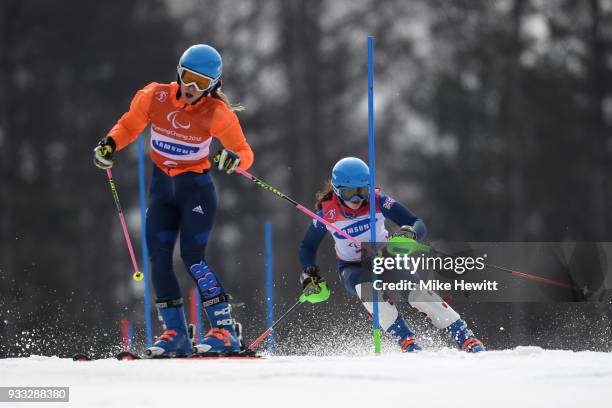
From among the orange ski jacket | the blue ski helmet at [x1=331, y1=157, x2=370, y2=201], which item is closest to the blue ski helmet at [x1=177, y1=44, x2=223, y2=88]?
the orange ski jacket

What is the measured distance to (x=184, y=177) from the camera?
23.3 ft

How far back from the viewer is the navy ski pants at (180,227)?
711 centimetres

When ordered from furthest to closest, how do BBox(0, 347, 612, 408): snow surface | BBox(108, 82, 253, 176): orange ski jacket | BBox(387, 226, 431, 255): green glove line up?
BBox(387, 226, 431, 255): green glove < BBox(108, 82, 253, 176): orange ski jacket < BBox(0, 347, 612, 408): snow surface

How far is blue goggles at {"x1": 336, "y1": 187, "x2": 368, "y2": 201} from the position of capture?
8.34m

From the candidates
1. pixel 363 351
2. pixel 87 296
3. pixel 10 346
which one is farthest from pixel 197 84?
pixel 87 296

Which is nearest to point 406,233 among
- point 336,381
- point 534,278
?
point 534,278

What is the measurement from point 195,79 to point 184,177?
1.88ft

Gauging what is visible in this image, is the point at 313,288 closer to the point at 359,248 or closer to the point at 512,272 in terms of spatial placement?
the point at 359,248

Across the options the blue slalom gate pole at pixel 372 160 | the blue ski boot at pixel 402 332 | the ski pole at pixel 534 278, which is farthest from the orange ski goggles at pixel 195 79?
the blue ski boot at pixel 402 332

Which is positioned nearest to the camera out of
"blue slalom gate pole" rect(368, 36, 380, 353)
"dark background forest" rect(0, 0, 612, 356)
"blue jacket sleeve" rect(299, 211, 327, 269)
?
"blue slalom gate pole" rect(368, 36, 380, 353)

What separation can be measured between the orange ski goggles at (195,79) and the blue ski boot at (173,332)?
126cm

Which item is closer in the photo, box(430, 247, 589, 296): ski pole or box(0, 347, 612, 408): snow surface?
box(0, 347, 612, 408): snow surface

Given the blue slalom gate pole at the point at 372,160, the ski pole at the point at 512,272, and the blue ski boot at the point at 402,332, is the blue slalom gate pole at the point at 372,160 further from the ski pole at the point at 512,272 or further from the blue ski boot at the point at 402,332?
the blue ski boot at the point at 402,332

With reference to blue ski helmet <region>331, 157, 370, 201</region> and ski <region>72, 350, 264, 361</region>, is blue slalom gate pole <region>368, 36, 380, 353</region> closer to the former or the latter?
blue ski helmet <region>331, 157, 370, 201</region>
